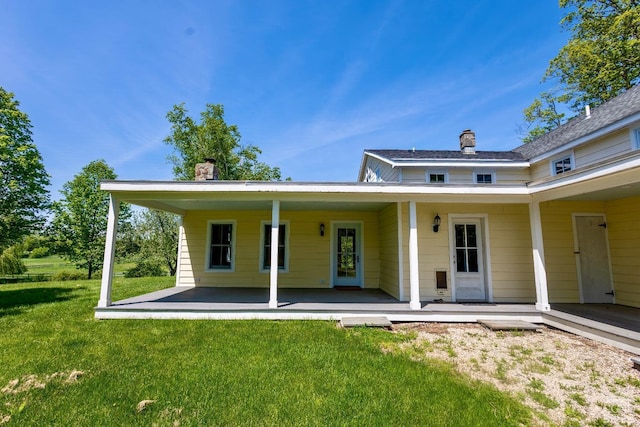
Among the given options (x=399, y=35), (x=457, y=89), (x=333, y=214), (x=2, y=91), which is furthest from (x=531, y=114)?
(x=2, y=91)

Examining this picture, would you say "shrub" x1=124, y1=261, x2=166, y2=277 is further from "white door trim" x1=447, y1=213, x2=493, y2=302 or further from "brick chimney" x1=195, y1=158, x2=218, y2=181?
"white door trim" x1=447, y1=213, x2=493, y2=302

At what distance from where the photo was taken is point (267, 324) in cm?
475

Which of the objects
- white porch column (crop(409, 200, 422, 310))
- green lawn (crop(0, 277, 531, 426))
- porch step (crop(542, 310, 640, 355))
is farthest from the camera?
white porch column (crop(409, 200, 422, 310))

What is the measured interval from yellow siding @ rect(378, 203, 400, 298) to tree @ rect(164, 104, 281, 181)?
14175mm

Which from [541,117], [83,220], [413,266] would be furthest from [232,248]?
[541,117]

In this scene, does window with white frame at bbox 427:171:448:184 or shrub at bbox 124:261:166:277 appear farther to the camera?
shrub at bbox 124:261:166:277

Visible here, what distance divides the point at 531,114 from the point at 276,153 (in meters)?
16.7

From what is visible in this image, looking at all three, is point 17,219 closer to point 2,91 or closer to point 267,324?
point 2,91

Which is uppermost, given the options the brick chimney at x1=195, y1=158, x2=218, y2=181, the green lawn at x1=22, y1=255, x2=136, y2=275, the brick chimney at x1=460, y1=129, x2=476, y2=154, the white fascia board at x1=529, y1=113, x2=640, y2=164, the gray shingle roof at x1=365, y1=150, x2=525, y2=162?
the brick chimney at x1=460, y1=129, x2=476, y2=154

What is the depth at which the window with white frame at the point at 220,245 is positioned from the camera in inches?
310

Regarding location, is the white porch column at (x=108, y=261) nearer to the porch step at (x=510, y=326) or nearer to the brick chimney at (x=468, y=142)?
the porch step at (x=510, y=326)

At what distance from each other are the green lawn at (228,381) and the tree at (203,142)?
15518 millimetres

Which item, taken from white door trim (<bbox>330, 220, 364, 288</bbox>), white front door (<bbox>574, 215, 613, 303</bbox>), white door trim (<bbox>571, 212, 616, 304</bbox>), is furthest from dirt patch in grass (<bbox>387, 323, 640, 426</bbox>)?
white door trim (<bbox>330, 220, 364, 288</bbox>)

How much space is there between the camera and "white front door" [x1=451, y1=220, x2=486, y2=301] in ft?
19.7
